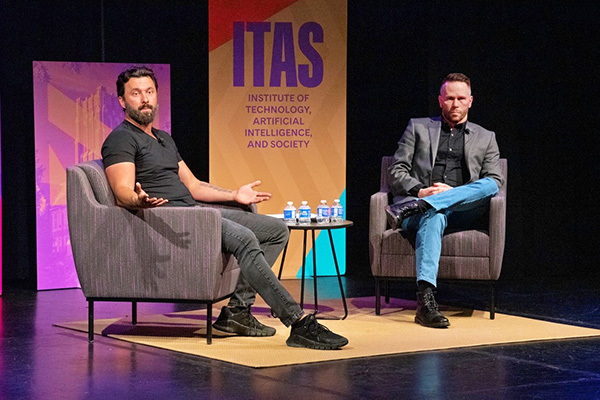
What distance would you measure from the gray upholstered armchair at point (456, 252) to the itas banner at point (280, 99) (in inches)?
60.0

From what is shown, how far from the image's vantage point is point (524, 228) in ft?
22.5

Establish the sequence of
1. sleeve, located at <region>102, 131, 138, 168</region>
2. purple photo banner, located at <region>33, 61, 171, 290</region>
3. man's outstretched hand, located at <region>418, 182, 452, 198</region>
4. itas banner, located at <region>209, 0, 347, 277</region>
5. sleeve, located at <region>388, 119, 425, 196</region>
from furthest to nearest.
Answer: itas banner, located at <region>209, 0, 347, 277</region>, purple photo banner, located at <region>33, 61, 171, 290</region>, sleeve, located at <region>388, 119, 425, 196</region>, man's outstretched hand, located at <region>418, 182, 452, 198</region>, sleeve, located at <region>102, 131, 138, 168</region>

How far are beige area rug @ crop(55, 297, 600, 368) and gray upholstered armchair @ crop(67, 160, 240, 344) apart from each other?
20cm

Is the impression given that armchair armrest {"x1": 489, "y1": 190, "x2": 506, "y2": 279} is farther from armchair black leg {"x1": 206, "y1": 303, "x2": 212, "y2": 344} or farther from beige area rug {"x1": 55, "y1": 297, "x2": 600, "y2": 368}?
armchair black leg {"x1": 206, "y1": 303, "x2": 212, "y2": 344}

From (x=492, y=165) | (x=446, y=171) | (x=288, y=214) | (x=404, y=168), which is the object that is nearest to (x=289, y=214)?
(x=288, y=214)

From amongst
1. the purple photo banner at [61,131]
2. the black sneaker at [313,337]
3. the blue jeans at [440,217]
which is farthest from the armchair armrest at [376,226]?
the purple photo banner at [61,131]

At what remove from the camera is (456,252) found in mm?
4949

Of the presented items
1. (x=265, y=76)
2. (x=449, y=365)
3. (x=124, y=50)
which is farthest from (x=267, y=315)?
(x=124, y=50)

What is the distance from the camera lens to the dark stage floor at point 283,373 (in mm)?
3361

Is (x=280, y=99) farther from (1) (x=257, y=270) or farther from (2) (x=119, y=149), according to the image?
(1) (x=257, y=270)

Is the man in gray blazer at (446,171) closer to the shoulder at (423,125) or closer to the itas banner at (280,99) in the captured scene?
the shoulder at (423,125)

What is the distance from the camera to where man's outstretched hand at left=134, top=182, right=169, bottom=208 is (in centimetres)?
404

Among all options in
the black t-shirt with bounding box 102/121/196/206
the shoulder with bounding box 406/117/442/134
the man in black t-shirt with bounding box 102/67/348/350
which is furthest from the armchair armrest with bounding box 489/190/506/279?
the black t-shirt with bounding box 102/121/196/206

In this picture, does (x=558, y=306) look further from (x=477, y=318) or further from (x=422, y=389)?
(x=422, y=389)
